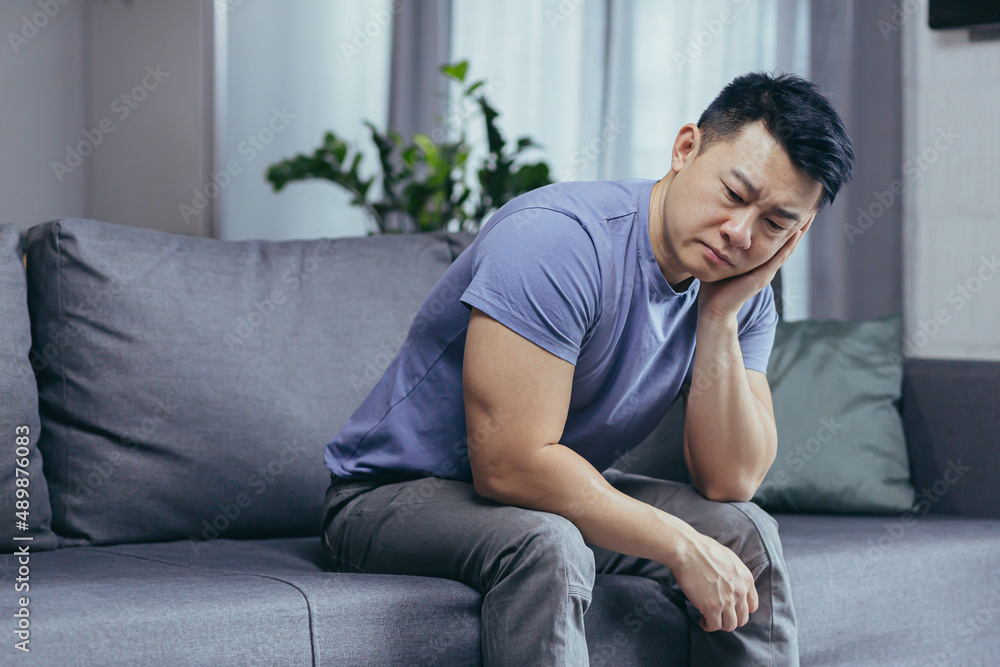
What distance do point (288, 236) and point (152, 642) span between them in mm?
2392

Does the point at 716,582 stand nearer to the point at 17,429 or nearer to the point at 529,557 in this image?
the point at 529,557

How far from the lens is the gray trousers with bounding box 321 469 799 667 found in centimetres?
95

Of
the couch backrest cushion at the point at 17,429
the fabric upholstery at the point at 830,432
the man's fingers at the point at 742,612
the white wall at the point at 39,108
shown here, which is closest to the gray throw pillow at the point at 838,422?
the fabric upholstery at the point at 830,432

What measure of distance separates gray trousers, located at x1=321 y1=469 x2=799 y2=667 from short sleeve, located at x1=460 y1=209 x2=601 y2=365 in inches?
8.2

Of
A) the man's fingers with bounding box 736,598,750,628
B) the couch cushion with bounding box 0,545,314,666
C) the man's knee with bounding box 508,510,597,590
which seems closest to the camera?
the couch cushion with bounding box 0,545,314,666

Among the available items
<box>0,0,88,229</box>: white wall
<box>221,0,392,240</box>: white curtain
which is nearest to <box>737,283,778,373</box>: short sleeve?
<box>221,0,392,240</box>: white curtain

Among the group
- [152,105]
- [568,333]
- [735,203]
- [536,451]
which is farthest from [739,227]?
[152,105]

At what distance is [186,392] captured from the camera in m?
1.35

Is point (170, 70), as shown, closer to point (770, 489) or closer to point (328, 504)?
point (328, 504)

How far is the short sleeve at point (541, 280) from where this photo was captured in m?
1.02

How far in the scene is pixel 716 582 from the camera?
1.04m

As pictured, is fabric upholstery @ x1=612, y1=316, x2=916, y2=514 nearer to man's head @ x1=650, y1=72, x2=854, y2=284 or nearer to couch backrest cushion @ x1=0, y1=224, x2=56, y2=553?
man's head @ x1=650, y1=72, x2=854, y2=284

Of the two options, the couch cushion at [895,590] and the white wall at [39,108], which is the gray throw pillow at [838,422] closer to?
the couch cushion at [895,590]

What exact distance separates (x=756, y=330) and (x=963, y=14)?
1.25 metres
